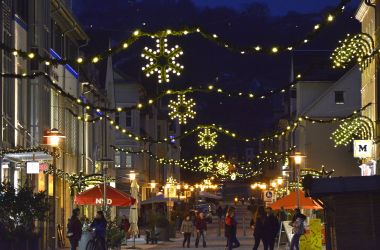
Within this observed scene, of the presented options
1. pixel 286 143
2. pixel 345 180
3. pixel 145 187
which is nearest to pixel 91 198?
pixel 345 180

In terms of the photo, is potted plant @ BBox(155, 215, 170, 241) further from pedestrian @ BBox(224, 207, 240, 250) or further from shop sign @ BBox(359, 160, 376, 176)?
pedestrian @ BBox(224, 207, 240, 250)

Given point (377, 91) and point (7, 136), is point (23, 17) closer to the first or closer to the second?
point (7, 136)

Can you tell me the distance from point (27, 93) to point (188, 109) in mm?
8314

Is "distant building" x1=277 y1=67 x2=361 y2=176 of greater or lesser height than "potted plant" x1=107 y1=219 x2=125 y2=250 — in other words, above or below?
above

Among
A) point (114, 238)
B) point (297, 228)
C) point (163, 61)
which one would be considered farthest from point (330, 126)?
point (163, 61)

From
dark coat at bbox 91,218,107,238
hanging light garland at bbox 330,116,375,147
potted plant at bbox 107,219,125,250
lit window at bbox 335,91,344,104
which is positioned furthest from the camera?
lit window at bbox 335,91,344,104

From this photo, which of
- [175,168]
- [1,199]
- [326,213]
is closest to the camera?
[326,213]

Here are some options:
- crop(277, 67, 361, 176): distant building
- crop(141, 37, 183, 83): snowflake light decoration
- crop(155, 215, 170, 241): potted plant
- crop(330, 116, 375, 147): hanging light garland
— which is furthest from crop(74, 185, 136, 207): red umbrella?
crop(277, 67, 361, 176): distant building

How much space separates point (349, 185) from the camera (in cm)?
2670

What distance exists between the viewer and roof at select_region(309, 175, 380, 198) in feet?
86.7

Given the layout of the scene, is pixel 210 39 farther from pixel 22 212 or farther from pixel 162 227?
pixel 162 227

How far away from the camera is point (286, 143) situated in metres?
123

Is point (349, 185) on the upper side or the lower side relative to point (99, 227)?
upper

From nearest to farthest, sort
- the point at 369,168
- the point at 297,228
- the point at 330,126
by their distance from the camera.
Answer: the point at 297,228, the point at 369,168, the point at 330,126
